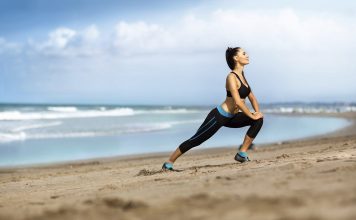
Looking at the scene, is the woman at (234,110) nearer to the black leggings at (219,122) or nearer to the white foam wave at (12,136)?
the black leggings at (219,122)

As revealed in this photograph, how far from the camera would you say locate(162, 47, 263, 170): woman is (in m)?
6.53

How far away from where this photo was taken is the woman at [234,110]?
653 cm

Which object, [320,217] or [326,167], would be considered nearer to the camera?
[320,217]

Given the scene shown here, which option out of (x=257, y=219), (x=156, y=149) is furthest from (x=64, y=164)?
(x=257, y=219)

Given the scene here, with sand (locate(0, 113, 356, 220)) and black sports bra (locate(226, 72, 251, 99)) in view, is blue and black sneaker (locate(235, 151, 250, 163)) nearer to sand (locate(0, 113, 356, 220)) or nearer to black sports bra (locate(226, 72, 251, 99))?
black sports bra (locate(226, 72, 251, 99))

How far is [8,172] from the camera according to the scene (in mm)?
10312

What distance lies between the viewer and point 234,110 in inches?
262

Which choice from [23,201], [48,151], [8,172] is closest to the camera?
[23,201]

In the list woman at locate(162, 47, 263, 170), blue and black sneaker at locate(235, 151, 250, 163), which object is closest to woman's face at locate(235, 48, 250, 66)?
woman at locate(162, 47, 263, 170)

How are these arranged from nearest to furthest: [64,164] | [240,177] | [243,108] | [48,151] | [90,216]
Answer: [90,216] < [240,177] < [243,108] < [64,164] < [48,151]

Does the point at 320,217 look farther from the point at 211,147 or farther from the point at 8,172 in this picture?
the point at 211,147

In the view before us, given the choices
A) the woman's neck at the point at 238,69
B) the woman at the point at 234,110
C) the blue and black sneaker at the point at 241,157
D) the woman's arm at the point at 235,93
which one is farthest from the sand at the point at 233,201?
the woman's neck at the point at 238,69

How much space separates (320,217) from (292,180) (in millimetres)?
1257

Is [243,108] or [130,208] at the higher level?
[243,108]
